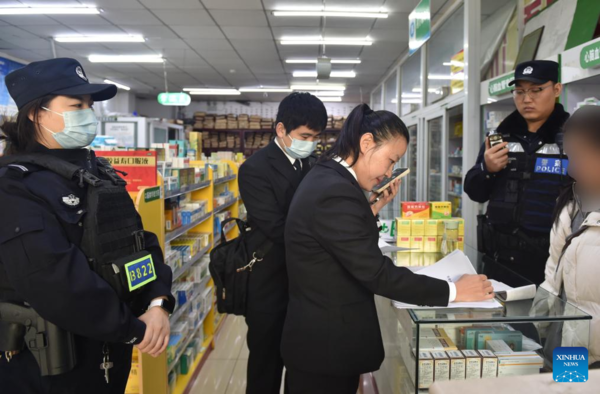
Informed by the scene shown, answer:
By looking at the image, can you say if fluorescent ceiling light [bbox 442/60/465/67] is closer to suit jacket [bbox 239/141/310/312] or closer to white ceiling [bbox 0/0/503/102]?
white ceiling [bbox 0/0/503/102]

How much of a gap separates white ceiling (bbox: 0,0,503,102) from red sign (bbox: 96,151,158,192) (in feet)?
13.6

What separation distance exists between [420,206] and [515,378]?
68.5 inches

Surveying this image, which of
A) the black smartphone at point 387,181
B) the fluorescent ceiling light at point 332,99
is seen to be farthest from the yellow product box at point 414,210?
the fluorescent ceiling light at point 332,99

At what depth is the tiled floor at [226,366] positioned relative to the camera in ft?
10.9

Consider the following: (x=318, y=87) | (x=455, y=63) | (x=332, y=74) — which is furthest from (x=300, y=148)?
(x=318, y=87)

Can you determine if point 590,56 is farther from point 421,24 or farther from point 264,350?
point 264,350

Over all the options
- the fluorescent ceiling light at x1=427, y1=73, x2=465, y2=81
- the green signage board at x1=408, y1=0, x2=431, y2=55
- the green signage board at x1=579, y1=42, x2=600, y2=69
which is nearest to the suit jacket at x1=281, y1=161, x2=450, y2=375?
the green signage board at x1=579, y1=42, x2=600, y2=69

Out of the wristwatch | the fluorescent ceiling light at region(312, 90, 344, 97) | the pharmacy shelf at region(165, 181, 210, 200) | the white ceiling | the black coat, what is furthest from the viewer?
the fluorescent ceiling light at region(312, 90, 344, 97)

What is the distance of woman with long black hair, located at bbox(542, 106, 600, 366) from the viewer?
1.20 metres

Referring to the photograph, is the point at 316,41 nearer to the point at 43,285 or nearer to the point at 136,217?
the point at 136,217

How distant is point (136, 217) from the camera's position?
177 centimetres

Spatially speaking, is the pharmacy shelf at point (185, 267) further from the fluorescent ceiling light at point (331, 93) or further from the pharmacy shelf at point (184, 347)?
the fluorescent ceiling light at point (331, 93)

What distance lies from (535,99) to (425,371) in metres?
1.71

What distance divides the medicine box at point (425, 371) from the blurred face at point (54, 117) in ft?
4.79
